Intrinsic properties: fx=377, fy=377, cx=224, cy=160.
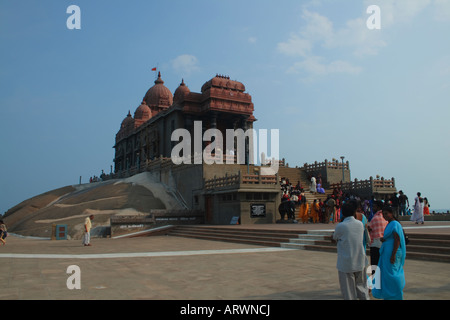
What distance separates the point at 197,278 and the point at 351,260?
3.93m

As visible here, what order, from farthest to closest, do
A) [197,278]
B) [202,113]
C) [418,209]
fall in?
1. [202,113]
2. [418,209]
3. [197,278]

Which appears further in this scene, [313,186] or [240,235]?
[313,186]

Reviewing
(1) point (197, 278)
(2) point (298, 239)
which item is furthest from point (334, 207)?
(1) point (197, 278)

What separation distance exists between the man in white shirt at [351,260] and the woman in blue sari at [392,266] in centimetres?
36

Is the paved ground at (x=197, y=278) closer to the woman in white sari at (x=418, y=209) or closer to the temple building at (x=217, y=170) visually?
the woman in white sari at (x=418, y=209)

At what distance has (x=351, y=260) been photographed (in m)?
5.38

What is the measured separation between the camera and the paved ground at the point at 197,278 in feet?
21.7

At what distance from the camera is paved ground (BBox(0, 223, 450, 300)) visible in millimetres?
6617

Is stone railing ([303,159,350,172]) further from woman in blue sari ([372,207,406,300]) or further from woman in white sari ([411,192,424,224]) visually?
woman in blue sari ([372,207,406,300])

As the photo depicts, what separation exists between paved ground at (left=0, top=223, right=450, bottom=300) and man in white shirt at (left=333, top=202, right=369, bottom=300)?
886 millimetres

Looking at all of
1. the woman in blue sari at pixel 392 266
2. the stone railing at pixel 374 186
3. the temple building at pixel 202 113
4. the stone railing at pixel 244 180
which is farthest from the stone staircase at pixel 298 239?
the temple building at pixel 202 113

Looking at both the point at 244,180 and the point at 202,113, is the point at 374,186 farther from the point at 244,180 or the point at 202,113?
the point at 202,113

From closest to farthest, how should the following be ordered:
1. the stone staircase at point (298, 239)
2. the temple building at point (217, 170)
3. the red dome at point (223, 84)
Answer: the stone staircase at point (298, 239) < the temple building at point (217, 170) < the red dome at point (223, 84)
